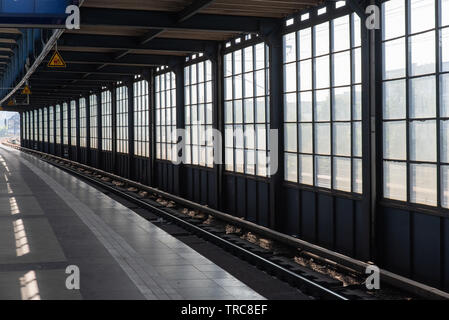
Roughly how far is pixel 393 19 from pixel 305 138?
16.2 ft

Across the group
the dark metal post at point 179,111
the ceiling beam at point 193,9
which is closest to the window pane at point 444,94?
the ceiling beam at point 193,9

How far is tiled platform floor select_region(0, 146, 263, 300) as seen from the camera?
10188mm

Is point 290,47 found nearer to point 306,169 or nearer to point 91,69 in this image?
point 306,169

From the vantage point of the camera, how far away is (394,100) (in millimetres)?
A: 13281

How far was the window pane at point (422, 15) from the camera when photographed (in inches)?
471

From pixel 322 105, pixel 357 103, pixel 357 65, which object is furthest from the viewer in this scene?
pixel 322 105

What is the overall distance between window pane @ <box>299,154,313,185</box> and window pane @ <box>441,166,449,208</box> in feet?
17.6

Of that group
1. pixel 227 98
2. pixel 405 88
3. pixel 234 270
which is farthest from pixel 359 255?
pixel 227 98

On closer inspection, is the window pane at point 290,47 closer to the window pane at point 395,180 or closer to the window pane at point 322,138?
the window pane at point 322,138

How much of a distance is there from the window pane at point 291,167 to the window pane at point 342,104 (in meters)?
2.51

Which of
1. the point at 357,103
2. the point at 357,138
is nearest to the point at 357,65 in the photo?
the point at 357,103

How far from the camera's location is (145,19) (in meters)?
17.4

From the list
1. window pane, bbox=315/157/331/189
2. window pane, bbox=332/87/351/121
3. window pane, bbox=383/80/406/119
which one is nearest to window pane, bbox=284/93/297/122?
window pane, bbox=315/157/331/189
